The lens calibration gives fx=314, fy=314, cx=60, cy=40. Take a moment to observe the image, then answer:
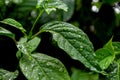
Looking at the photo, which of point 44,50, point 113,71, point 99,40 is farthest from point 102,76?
point 99,40

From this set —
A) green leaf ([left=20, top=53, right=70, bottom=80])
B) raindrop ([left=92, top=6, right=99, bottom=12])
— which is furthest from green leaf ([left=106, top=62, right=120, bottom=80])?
raindrop ([left=92, top=6, right=99, bottom=12])

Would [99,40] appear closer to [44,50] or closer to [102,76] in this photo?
[44,50]

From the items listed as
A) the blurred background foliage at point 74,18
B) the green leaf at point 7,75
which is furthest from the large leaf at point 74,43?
the blurred background foliage at point 74,18

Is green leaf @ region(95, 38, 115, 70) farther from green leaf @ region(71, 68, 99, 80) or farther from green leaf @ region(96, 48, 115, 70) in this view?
green leaf @ region(71, 68, 99, 80)

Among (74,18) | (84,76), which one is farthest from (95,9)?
(84,76)

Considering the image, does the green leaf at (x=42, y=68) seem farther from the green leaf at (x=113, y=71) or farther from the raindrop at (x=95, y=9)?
the raindrop at (x=95, y=9)

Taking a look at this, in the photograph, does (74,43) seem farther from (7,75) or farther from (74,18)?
(74,18)
